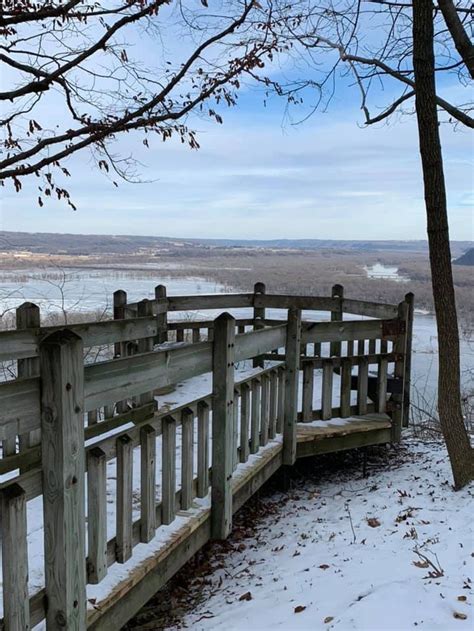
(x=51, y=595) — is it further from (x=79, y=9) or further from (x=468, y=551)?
(x=79, y=9)

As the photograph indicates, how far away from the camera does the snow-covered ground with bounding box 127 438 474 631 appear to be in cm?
288

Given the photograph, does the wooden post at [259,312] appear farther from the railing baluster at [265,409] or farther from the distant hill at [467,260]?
the distant hill at [467,260]

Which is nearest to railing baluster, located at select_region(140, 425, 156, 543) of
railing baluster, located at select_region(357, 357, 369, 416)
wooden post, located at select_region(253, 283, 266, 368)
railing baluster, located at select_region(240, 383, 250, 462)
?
railing baluster, located at select_region(240, 383, 250, 462)

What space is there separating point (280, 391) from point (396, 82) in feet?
15.6

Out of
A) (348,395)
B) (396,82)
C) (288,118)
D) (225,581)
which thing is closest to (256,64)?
(288,118)

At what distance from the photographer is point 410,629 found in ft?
8.64

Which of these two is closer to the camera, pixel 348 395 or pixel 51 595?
pixel 51 595

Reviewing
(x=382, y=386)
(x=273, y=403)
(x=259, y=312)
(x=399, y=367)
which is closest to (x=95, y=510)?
(x=273, y=403)

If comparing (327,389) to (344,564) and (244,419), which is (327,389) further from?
(344,564)

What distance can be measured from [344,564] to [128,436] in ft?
6.04

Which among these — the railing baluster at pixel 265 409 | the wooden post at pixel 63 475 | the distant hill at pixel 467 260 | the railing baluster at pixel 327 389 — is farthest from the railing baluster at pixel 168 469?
the distant hill at pixel 467 260

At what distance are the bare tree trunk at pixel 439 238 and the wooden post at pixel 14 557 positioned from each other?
405cm

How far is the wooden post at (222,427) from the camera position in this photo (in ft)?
11.5

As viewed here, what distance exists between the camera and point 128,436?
8.76 ft
